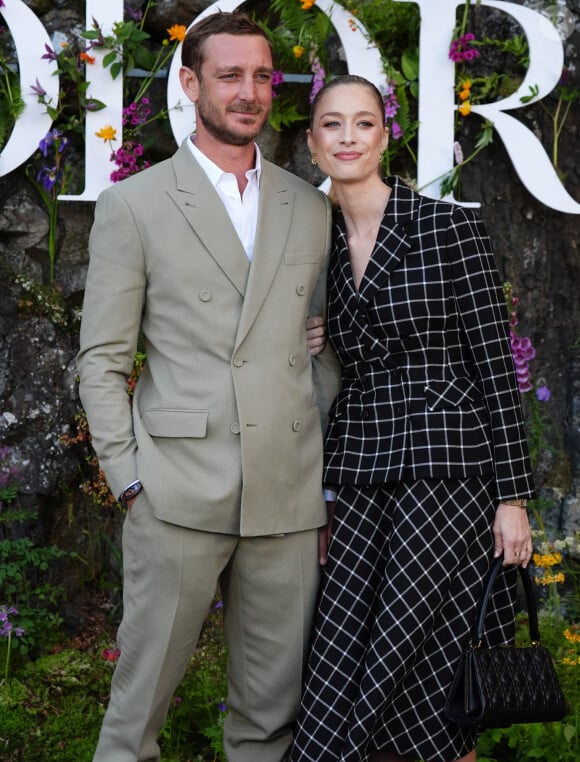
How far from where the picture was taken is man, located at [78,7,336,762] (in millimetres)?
2570

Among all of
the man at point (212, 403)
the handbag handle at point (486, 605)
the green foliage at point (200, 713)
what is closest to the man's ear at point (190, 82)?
the man at point (212, 403)

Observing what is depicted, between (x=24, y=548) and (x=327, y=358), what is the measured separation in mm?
1824

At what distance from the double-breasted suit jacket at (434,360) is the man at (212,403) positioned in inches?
8.0

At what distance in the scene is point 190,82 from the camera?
2736 millimetres

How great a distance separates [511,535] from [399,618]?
0.38 meters

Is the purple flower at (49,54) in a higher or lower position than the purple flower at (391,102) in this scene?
higher

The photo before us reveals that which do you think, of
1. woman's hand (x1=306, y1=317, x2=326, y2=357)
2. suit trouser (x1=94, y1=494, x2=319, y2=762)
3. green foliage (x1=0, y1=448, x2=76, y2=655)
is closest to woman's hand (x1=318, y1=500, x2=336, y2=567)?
suit trouser (x1=94, y1=494, x2=319, y2=762)

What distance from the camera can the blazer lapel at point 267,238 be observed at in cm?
257

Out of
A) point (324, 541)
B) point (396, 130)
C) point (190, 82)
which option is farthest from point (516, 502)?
point (396, 130)

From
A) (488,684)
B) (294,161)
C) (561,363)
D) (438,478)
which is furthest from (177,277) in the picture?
(561,363)

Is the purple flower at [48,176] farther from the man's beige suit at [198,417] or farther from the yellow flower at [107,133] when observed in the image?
the man's beige suit at [198,417]

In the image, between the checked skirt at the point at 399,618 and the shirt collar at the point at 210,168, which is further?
the shirt collar at the point at 210,168

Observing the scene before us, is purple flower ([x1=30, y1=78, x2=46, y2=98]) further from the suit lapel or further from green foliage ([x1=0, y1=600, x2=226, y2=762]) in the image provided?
green foliage ([x1=0, y1=600, x2=226, y2=762])

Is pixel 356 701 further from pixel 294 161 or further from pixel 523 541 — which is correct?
pixel 294 161
